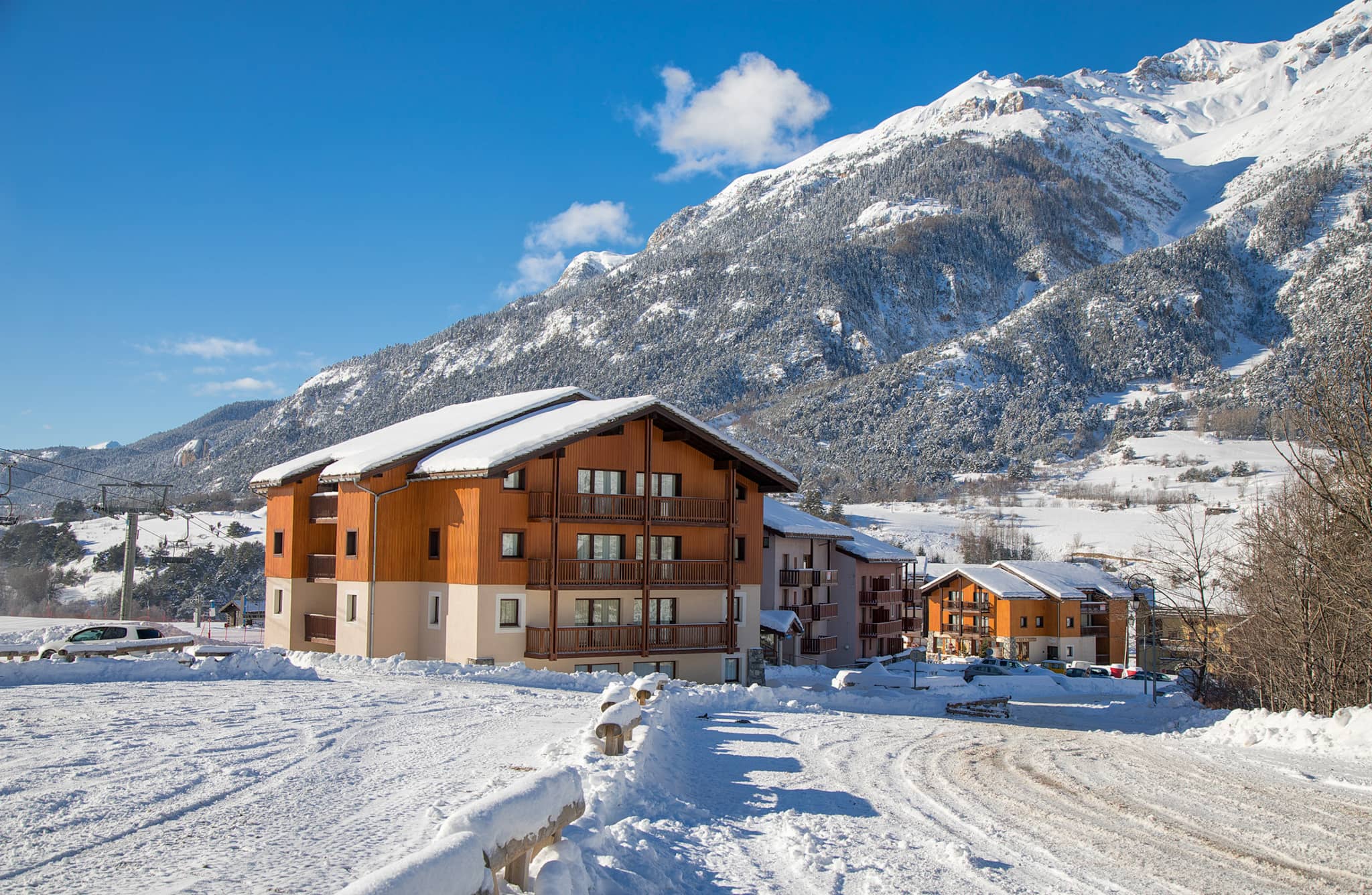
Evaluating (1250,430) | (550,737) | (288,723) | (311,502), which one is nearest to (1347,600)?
(550,737)

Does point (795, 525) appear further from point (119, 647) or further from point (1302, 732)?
point (1302, 732)

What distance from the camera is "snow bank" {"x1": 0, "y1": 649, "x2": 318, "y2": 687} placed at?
67.6 feet

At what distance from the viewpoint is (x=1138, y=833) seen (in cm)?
980

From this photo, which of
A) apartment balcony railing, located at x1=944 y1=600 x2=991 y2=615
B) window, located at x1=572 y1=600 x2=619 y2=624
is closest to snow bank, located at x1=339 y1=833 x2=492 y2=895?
window, located at x1=572 y1=600 x2=619 y2=624

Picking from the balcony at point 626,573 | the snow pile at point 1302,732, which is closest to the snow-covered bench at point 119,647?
the balcony at point 626,573

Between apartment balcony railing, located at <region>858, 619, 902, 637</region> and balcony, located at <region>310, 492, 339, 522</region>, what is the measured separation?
37.9m

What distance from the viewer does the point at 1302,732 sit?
16.2 meters

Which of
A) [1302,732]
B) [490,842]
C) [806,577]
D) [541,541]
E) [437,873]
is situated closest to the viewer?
[437,873]

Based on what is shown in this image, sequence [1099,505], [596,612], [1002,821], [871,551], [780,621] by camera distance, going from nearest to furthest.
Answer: [1002,821]
[596,612]
[780,621]
[871,551]
[1099,505]

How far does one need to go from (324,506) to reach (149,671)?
16.0 metres

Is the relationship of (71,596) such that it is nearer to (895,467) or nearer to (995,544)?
(995,544)

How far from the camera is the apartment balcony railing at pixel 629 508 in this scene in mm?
32594

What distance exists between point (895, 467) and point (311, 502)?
515 ft

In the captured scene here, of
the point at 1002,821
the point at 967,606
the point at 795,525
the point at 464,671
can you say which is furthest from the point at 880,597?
the point at 1002,821
